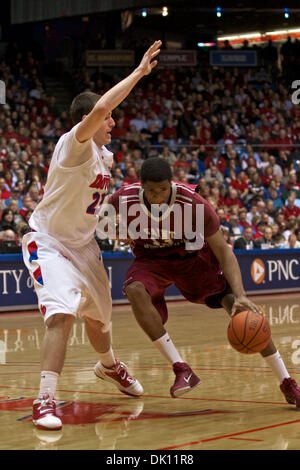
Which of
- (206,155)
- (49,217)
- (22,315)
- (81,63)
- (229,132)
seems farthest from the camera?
(81,63)

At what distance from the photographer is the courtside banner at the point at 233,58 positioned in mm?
27719

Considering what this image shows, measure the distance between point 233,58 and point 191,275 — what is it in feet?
73.4

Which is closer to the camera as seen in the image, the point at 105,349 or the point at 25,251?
the point at 25,251

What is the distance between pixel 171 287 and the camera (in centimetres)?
1750

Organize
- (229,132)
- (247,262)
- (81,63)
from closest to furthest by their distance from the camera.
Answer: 1. (247,262)
2. (229,132)
3. (81,63)

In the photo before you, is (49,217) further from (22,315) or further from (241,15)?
(241,15)

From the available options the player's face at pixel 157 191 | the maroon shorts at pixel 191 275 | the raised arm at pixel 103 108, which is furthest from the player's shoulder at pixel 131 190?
the raised arm at pixel 103 108

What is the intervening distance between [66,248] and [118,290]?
1058 centimetres

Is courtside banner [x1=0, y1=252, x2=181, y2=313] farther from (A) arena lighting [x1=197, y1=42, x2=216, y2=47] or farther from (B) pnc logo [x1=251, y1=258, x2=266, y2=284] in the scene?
(A) arena lighting [x1=197, y1=42, x2=216, y2=47]

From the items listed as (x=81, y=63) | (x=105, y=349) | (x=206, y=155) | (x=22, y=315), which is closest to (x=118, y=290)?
(x=22, y=315)

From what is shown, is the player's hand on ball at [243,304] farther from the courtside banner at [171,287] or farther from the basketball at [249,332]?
the courtside banner at [171,287]

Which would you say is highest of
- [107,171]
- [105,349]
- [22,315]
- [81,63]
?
[81,63]

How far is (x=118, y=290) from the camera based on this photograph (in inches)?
651

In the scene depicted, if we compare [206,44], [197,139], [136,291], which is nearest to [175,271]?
[136,291]
